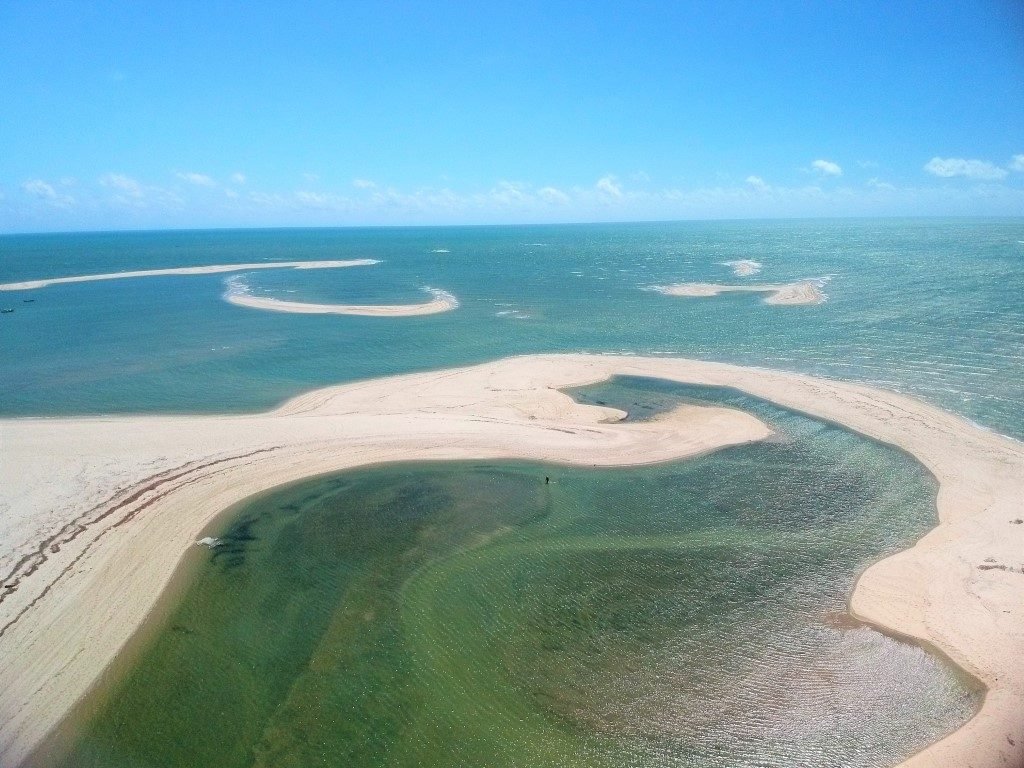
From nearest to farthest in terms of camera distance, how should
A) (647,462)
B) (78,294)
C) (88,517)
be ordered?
(88,517), (647,462), (78,294)

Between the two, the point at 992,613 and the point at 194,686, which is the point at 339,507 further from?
the point at 992,613

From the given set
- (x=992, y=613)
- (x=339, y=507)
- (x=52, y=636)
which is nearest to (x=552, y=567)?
(x=339, y=507)

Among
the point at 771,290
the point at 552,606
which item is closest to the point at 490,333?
the point at 552,606

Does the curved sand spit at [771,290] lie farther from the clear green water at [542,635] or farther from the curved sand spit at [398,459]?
the clear green water at [542,635]

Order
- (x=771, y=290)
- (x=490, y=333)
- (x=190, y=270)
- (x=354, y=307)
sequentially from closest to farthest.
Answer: (x=490, y=333) < (x=354, y=307) < (x=771, y=290) < (x=190, y=270)

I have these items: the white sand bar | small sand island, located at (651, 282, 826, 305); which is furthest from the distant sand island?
small sand island, located at (651, 282, 826, 305)

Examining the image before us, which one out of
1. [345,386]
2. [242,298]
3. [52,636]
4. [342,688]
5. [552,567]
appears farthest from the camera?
[242,298]

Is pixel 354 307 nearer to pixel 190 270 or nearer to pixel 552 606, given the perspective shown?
pixel 552 606
